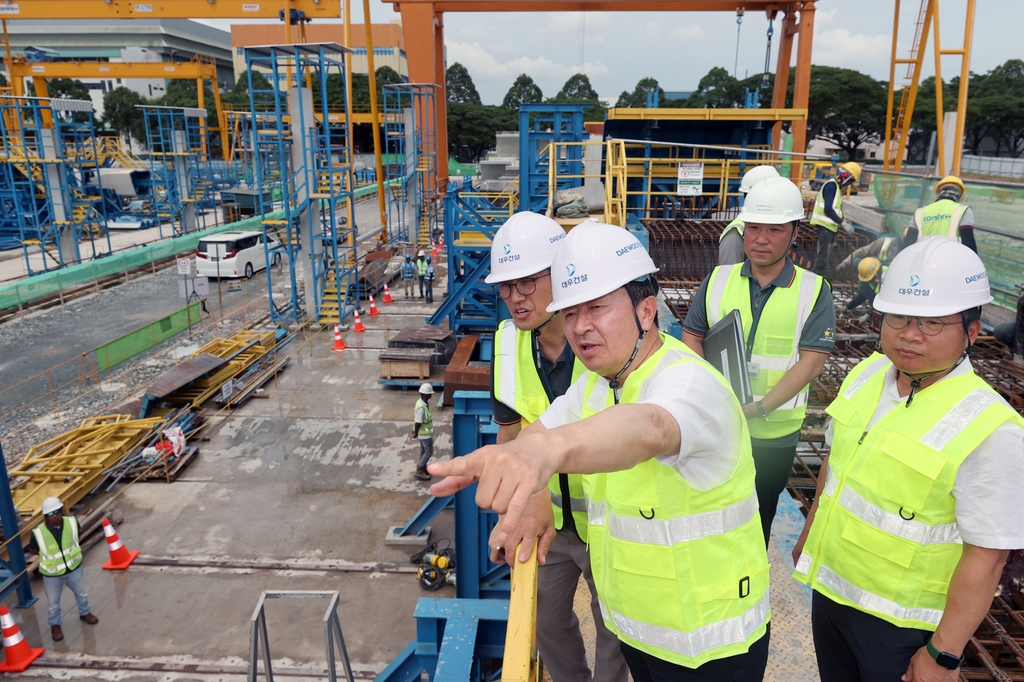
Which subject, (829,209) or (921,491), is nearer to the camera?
(921,491)

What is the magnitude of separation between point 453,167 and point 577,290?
47.0 meters

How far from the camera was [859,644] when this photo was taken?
7.53 ft

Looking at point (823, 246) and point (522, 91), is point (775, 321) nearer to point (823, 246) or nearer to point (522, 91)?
point (823, 246)

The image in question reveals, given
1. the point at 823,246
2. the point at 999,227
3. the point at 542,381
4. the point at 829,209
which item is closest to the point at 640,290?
the point at 542,381

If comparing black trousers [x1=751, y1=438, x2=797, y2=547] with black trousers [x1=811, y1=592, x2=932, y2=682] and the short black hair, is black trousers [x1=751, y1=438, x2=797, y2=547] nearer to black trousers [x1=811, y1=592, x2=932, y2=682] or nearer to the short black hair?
black trousers [x1=811, y1=592, x2=932, y2=682]

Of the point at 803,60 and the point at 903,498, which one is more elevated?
the point at 803,60

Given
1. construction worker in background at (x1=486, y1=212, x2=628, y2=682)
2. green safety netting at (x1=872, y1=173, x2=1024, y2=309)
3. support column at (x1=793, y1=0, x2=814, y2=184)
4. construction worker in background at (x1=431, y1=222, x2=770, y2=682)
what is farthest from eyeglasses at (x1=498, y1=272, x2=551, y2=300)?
support column at (x1=793, y1=0, x2=814, y2=184)

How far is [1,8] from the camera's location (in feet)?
70.5

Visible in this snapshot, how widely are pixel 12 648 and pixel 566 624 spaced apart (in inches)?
220

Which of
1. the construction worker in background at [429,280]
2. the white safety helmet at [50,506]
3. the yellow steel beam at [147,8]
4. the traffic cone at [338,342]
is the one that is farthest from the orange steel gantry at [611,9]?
the white safety helmet at [50,506]

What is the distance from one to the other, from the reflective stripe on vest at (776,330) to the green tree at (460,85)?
8069cm

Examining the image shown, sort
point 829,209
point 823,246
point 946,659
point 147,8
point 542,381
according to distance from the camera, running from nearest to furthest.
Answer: point 946,659, point 542,381, point 829,209, point 823,246, point 147,8

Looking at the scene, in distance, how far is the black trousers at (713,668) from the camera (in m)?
1.95

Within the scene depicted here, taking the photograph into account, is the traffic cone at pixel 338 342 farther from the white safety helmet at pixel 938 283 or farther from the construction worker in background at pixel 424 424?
the white safety helmet at pixel 938 283
